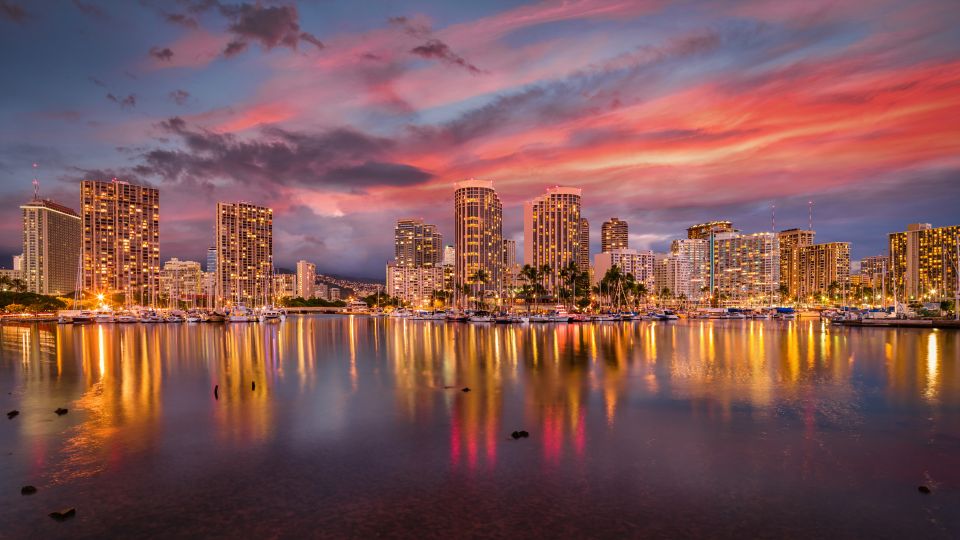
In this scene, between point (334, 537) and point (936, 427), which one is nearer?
point (334, 537)

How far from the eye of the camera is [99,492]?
18.2 m

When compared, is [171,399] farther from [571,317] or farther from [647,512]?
[571,317]

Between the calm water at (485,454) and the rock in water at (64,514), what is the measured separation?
0.22 meters

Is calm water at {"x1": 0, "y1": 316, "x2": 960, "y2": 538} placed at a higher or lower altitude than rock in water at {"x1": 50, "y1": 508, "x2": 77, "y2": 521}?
lower

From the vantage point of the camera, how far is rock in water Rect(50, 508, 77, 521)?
16094 millimetres

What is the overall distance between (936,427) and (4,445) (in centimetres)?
4349

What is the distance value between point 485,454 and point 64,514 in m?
14.1

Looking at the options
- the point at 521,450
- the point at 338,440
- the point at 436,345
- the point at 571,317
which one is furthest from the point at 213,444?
the point at 571,317

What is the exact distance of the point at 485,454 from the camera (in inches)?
878

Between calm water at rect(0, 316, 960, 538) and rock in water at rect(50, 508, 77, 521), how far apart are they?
218mm

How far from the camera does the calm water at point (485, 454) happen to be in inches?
631

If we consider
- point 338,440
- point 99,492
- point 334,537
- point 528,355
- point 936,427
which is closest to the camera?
point 334,537

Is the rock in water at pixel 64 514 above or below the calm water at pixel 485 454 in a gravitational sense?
above

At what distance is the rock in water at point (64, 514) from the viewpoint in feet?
52.8
